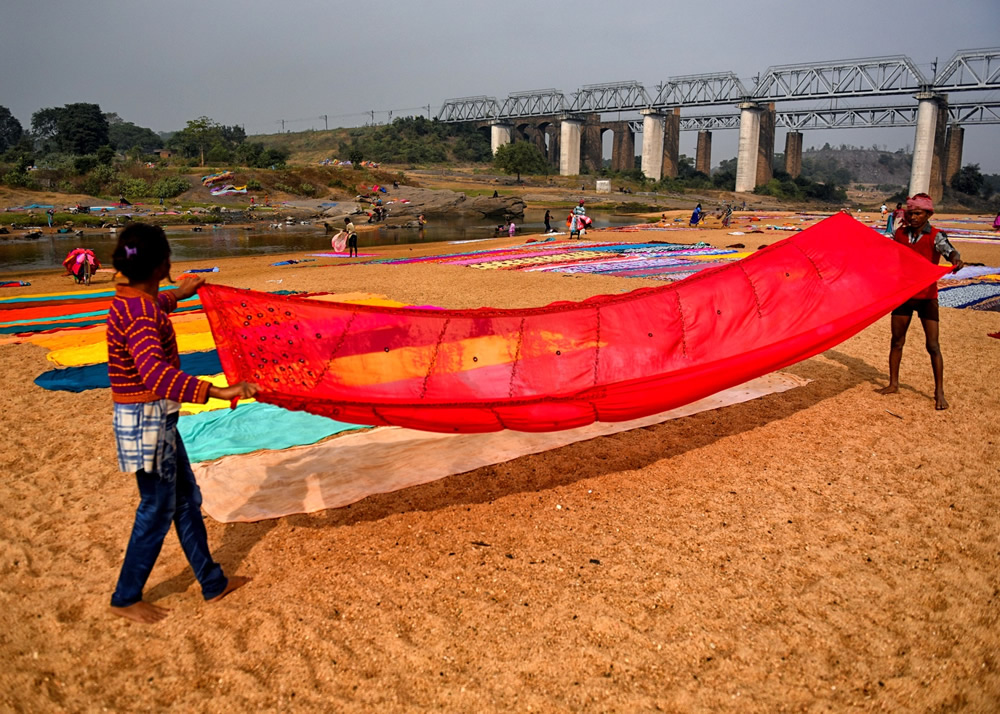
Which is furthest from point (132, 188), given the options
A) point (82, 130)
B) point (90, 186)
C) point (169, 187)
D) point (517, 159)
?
point (517, 159)

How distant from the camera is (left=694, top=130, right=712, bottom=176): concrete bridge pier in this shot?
274 ft

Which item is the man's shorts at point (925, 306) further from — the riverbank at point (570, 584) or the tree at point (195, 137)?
the tree at point (195, 137)

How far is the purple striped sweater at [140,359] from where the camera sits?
2.89 meters

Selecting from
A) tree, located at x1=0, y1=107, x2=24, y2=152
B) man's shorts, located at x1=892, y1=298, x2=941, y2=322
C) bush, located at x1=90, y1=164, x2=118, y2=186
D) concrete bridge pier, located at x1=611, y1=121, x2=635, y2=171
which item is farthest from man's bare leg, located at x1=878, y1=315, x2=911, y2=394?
tree, located at x1=0, y1=107, x2=24, y2=152

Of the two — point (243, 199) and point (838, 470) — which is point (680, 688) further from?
point (243, 199)

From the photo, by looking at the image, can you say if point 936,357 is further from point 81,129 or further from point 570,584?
point 81,129

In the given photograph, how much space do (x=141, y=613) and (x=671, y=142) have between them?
3397 inches

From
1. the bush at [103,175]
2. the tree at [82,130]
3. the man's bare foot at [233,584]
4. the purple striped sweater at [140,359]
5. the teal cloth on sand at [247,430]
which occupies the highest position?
the tree at [82,130]

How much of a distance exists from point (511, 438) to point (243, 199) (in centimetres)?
4727

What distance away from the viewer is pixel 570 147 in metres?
86.6

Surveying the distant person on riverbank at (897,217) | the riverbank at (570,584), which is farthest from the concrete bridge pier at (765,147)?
the riverbank at (570,584)

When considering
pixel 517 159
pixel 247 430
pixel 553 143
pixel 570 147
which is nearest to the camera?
pixel 247 430

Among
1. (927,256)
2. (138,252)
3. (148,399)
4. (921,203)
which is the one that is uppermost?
(921,203)

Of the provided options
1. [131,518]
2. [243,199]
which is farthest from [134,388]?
[243,199]
